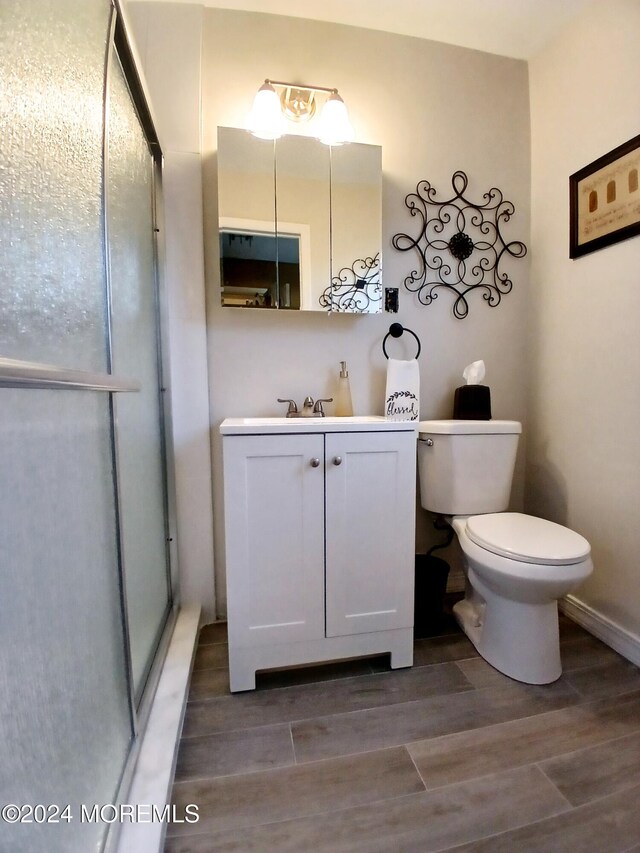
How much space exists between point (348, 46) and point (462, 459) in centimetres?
171

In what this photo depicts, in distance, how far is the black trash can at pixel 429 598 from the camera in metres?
1.47

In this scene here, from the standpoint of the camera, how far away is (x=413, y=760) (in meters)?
0.95

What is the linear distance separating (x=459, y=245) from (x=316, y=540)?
1399mm

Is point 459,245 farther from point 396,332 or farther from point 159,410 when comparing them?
point 159,410

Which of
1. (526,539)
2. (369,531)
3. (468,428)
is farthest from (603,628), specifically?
(369,531)

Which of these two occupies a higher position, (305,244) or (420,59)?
(420,59)

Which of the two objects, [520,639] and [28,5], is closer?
[28,5]

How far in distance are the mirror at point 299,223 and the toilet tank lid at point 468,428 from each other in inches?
20.7

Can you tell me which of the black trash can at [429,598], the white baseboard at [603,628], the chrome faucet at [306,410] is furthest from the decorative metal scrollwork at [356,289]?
the white baseboard at [603,628]

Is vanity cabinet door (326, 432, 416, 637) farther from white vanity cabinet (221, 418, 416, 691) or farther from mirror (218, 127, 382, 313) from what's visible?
mirror (218, 127, 382, 313)

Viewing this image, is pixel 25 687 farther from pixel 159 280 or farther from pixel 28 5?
pixel 159 280

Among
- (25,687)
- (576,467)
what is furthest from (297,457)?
(576,467)

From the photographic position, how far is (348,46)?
152 cm

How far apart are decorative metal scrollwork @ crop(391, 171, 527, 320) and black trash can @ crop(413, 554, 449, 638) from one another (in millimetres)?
1097
